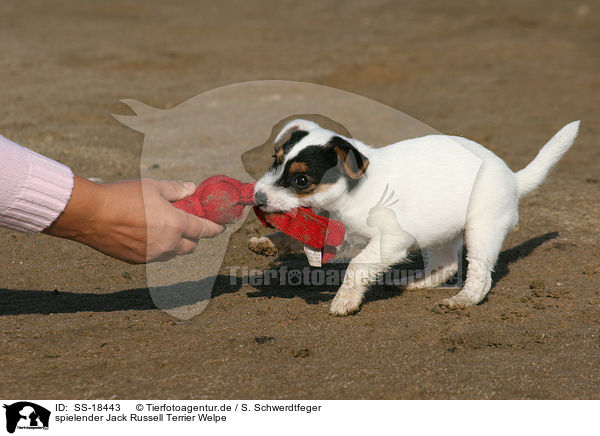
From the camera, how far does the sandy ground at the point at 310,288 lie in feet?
11.0

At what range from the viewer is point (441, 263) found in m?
5.04

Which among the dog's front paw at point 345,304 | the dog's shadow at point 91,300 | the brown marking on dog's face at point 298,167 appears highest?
the brown marking on dog's face at point 298,167

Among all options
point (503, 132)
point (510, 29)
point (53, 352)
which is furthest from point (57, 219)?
point (510, 29)

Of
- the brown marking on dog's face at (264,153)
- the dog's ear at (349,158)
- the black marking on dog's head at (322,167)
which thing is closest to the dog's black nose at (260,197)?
the black marking on dog's head at (322,167)

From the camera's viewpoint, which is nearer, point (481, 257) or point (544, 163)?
point (481, 257)

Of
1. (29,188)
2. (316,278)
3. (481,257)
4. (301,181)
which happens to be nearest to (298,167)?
(301,181)

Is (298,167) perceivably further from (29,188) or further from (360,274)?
(29,188)

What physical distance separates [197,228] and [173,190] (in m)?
0.30

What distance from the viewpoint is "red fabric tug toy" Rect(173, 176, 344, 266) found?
12.2ft

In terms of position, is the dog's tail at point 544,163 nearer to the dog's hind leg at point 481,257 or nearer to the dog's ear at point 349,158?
the dog's hind leg at point 481,257

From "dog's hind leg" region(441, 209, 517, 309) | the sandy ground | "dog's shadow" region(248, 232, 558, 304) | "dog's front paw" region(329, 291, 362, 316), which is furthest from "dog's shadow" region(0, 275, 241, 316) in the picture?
"dog's hind leg" region(441, 209, 517, 309)

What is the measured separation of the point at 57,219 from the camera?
3127 mm
